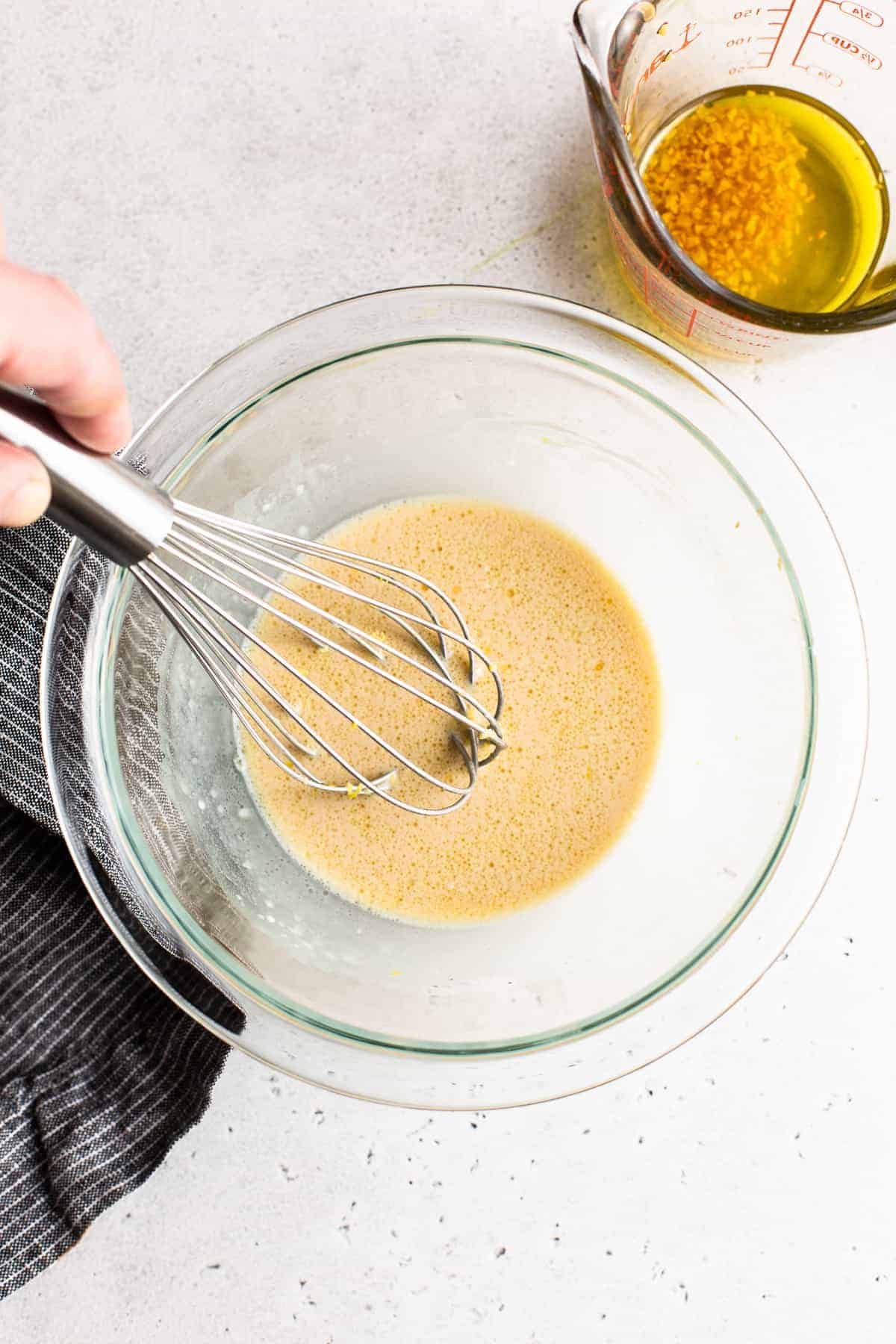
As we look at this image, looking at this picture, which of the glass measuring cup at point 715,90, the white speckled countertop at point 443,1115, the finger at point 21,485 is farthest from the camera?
the white speckled countertop at point 443,1115

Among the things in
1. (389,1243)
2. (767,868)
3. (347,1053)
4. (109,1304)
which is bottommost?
(109,1304)

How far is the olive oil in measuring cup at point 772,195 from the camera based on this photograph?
2.23 ft

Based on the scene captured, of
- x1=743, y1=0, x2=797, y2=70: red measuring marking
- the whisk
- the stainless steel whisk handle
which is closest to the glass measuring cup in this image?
x1=743, y1=0, x2=797, y2=70: red measuring marking

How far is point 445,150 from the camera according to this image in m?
0.75

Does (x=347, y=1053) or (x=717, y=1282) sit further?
(x=717, y=1282)

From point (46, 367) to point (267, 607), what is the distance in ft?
0.46

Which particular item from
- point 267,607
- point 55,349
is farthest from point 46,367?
point 267,607

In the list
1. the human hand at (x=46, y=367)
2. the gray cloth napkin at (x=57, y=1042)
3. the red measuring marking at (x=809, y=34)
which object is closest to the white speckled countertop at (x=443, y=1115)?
the gray cloth napkin at (x=57, y=1042)

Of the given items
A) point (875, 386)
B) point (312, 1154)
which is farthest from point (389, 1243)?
point (875, 386)

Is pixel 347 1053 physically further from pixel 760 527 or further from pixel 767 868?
pixel 760 527

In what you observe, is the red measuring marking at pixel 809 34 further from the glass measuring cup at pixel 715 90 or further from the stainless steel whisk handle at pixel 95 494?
the stainless steel whisk handle at pixel 95 494

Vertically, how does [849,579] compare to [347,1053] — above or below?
above

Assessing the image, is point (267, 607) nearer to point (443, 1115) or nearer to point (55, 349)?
point (55, 349)

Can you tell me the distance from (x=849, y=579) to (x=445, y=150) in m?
0.41
